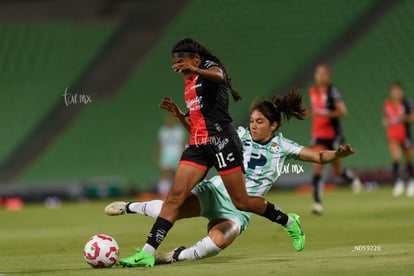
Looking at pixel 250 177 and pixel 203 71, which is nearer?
pixel 203 71

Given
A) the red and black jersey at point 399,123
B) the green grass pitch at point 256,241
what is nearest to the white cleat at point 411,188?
the green grass pitch at point 256,241

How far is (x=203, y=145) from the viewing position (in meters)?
9.11

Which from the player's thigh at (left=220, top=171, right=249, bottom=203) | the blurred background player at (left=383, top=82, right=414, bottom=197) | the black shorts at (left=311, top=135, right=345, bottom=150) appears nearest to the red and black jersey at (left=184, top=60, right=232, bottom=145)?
the player's thigh at (left=220, top=171, right=249, bottom=203)

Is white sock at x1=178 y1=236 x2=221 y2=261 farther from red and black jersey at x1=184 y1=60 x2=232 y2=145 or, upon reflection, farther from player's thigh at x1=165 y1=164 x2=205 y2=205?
red and black jersey at x1=184 y1=60 x2=232 y2=145

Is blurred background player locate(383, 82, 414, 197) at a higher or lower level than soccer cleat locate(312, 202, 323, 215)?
higher

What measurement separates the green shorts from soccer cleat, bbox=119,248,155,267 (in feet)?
3.12

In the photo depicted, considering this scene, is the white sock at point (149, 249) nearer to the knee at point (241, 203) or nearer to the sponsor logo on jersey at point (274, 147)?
the knee at point (241, 203)

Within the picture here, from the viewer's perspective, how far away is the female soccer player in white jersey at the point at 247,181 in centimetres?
926

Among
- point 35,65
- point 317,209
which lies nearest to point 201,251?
point 317,209

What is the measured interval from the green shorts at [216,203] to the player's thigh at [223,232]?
75 mm

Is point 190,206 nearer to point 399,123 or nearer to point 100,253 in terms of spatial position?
point 100,253

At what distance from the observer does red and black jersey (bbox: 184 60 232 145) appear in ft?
29.9

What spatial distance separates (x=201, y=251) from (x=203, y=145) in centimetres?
102

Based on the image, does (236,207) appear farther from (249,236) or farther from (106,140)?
(106,140)
